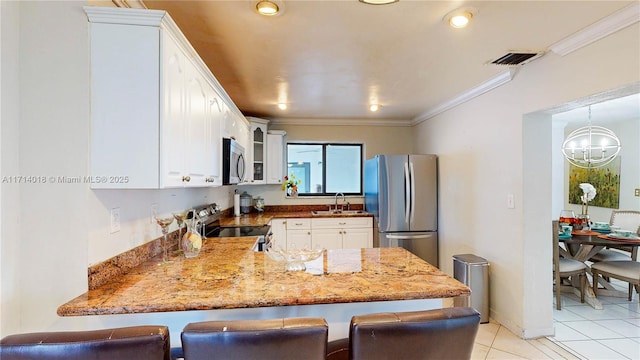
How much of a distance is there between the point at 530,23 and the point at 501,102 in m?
1.06

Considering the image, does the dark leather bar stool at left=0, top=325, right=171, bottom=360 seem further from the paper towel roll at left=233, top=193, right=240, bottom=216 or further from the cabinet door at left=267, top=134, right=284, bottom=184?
the cabinet door at left=267, top=134, right=284, bottom=184

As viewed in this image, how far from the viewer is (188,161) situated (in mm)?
1661

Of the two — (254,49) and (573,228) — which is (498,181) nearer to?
(573,228)

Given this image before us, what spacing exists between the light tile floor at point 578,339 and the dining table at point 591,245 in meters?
0.19

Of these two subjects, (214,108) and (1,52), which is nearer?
(1,52)

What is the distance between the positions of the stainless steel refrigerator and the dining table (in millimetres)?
1396

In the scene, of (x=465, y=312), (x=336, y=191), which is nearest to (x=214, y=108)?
(x=465, y=312)

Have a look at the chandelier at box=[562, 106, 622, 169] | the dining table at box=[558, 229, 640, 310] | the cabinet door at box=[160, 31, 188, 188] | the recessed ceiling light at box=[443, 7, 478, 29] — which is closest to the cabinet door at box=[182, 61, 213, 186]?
the cabinet door at box=[160, 31, 188, 188]

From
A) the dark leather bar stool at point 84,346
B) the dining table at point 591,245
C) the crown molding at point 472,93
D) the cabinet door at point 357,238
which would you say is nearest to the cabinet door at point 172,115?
the dark leather bar stool at point 84,346

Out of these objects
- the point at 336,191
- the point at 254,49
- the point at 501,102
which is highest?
the point at 254,49

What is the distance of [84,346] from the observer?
83 cm

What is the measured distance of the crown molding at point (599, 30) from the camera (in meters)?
1.67

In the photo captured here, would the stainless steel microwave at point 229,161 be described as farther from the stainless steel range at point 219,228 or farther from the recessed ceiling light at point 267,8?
the recessed ceiling light at point 267,8

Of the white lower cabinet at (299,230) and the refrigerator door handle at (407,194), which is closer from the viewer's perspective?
the refrigerator door handle at (407,194)
